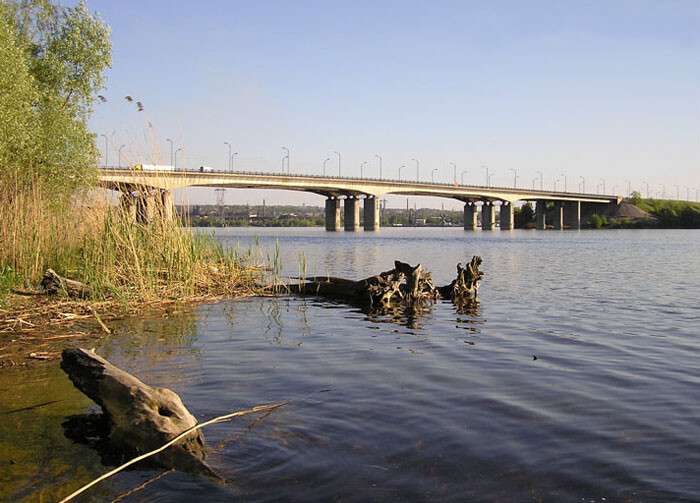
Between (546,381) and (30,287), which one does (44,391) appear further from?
(30,287)

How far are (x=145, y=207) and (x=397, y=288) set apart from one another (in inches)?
229

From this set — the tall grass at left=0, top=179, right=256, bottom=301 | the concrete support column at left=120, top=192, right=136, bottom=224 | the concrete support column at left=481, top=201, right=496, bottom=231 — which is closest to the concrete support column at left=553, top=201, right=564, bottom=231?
the concrete support column at left=481, top=201, right=496, bottom=231

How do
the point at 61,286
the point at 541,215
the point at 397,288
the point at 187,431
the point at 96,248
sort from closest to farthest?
the point at 187,431
the point at 61,286
the point at 96,248
the point at 397,288
the point at 541,215

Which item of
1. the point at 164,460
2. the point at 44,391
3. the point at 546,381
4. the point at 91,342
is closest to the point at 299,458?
the point at 164,460

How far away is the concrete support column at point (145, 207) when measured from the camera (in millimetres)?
14695

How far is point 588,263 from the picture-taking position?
33938mm

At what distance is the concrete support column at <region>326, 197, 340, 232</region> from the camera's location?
12069 cm

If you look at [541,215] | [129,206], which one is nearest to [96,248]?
[129,206]

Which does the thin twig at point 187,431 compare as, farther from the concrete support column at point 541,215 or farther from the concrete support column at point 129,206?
the concrete support column at point 541,215

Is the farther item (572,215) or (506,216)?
(572,215)

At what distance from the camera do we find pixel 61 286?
13.0 meters

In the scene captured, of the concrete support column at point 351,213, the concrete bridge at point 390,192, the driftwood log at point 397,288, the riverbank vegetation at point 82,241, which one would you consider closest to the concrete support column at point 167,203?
the riverbank vegetation at point 82,241

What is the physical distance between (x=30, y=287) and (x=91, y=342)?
4740 mm

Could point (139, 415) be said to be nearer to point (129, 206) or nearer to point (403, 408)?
point (403, 408)
